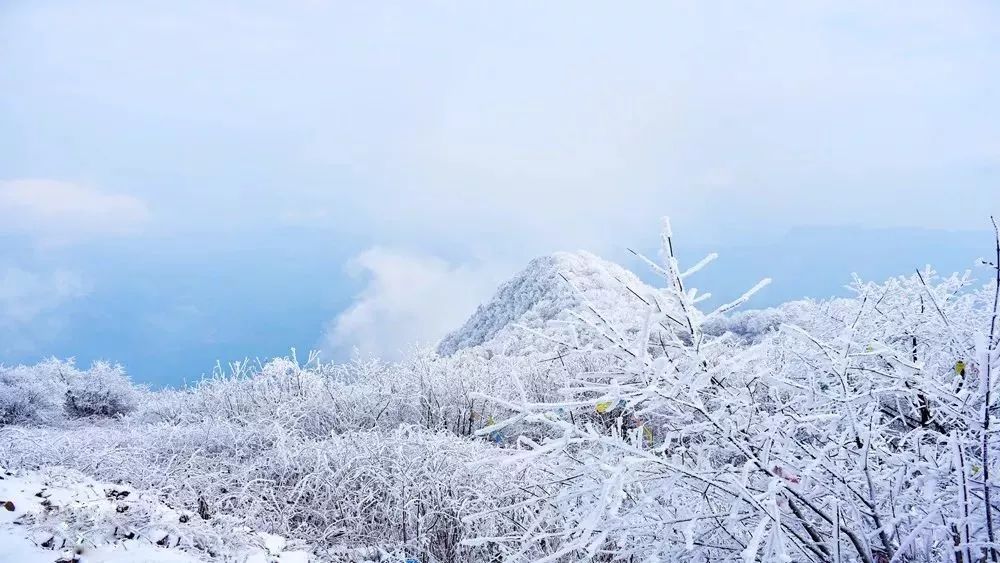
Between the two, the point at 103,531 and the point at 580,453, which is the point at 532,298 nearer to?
the point at 103,531

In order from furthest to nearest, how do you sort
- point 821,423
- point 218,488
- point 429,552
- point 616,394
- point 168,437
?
point 168,437
point 218,488
point 429,552
point 821,423
point 616,394

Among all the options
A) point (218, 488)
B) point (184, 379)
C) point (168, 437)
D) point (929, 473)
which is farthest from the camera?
point (184, 379)

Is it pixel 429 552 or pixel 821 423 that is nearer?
pixel 821 423

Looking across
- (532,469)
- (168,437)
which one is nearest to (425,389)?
(168,437)

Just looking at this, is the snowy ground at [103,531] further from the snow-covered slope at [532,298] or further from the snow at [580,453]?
the snow-covered slope at [532,298]

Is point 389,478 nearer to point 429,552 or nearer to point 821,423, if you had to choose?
point 429,552

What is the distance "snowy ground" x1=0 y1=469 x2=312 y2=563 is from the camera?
3.38 meters

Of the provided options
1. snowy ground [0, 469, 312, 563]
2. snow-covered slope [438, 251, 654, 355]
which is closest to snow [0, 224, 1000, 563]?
snowy ground [0, 469, 312, 563]

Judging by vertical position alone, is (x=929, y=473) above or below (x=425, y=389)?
below

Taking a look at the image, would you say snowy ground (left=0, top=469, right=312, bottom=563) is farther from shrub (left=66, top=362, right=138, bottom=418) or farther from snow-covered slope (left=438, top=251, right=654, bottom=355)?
snow-covered slope (left=438, top=251, right=654, bottom=355)

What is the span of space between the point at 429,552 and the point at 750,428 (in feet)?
8.61

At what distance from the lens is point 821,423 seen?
9.59 ft

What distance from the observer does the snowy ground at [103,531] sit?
133 inches

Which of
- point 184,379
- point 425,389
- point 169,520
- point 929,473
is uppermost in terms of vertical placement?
point 184,379
